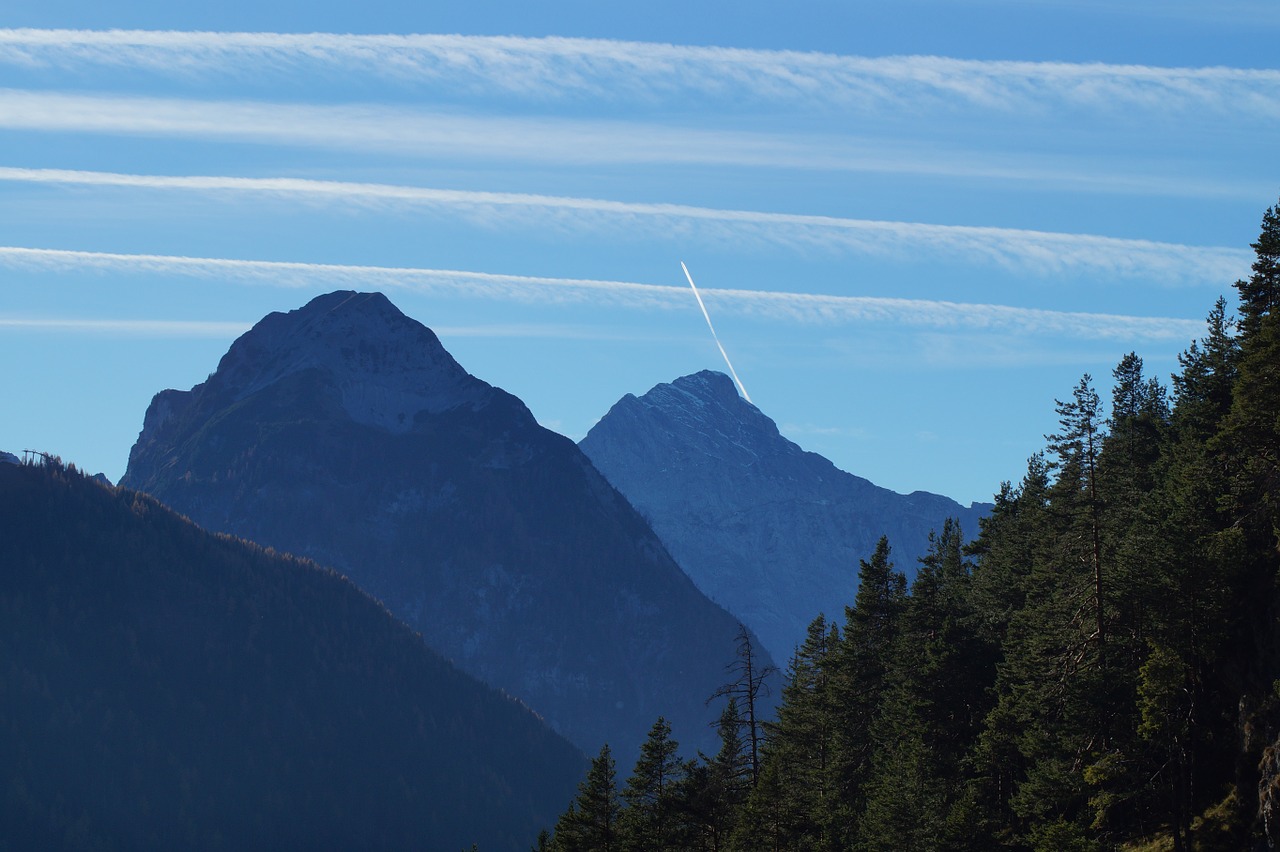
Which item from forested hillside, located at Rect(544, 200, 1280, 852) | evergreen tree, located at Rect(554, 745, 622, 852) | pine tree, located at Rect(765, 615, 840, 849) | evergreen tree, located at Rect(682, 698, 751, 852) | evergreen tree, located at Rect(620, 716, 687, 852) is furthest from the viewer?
evergreen tree, located at Rect(554, 745, 622, 852)

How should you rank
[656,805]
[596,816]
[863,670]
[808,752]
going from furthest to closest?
[808,752] < [863,670] < [596,816] < [656,805]

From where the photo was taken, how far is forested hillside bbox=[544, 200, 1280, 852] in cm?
6000

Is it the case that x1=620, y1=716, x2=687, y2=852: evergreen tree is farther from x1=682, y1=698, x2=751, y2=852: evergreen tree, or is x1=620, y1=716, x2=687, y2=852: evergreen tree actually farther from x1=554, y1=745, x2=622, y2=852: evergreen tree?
x1=554, y1=745, x2=622, y2=852: evergreen tree

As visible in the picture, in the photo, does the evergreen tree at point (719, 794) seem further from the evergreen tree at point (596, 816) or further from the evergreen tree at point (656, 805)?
the evergreen tree at point (596, 816)

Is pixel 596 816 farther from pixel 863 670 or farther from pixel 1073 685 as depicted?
pixel 1073 685

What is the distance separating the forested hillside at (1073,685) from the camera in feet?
197

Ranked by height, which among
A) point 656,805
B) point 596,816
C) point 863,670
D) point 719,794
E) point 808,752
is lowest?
point 596,816

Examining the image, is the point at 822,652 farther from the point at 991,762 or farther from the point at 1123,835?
the point at 1123,835

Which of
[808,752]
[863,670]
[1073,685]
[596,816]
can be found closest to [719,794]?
[596,816]

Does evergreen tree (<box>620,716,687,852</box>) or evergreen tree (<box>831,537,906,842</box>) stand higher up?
evergreen tree (<box>831,537,906,842</box>)

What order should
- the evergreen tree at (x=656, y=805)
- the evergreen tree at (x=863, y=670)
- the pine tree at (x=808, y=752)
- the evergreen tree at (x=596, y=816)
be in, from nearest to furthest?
the evergreen tree at (x=656, y=805), the pine tree at (x=808, y=752), the evergreen tree at (x=596, y=816), the evergreen tree at (x=863, y=670)

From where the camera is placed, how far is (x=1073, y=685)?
204 feet

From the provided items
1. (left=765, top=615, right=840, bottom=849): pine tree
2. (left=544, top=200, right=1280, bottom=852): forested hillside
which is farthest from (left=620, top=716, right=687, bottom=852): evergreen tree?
(left=765, top=615, right=840, bottom=849): pine tree

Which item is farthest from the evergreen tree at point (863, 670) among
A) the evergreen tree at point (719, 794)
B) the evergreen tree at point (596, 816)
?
the evergreen tree at point (596, 816)
